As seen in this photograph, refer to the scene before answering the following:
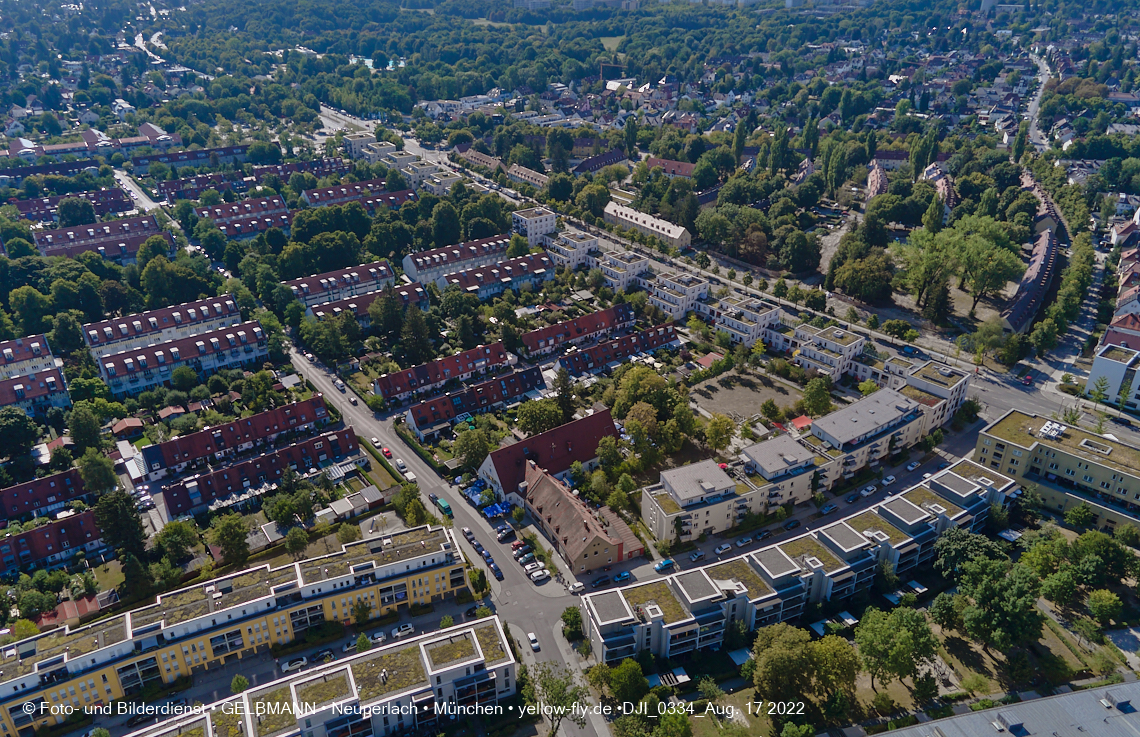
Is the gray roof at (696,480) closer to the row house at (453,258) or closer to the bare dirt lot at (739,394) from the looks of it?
the bare dirt lot at (739,394)

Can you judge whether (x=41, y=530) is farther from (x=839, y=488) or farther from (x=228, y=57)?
(x=228, y=57)

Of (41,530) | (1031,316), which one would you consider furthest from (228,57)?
(1031,316)

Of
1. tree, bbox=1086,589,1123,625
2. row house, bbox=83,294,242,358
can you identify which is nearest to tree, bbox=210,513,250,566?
row house, bbox=83,294,242,358

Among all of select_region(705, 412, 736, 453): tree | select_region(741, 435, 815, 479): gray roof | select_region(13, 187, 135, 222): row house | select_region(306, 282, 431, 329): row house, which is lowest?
select_region(13, 187, 135, 222): row house

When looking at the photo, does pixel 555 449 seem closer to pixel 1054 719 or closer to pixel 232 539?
pixel 232 539

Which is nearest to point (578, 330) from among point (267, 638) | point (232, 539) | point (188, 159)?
point (232, 539)

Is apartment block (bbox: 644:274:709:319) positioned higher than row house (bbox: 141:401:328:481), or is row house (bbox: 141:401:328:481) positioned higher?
apartment block (bbox: 644:274:709:319)

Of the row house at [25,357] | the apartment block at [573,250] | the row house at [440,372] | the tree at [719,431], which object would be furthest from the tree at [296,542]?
the apartment block at [573,250]

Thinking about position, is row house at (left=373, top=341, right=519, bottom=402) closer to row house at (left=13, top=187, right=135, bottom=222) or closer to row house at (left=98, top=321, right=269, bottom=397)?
row house at (left=98, top=321, right=269, bottom=397)
